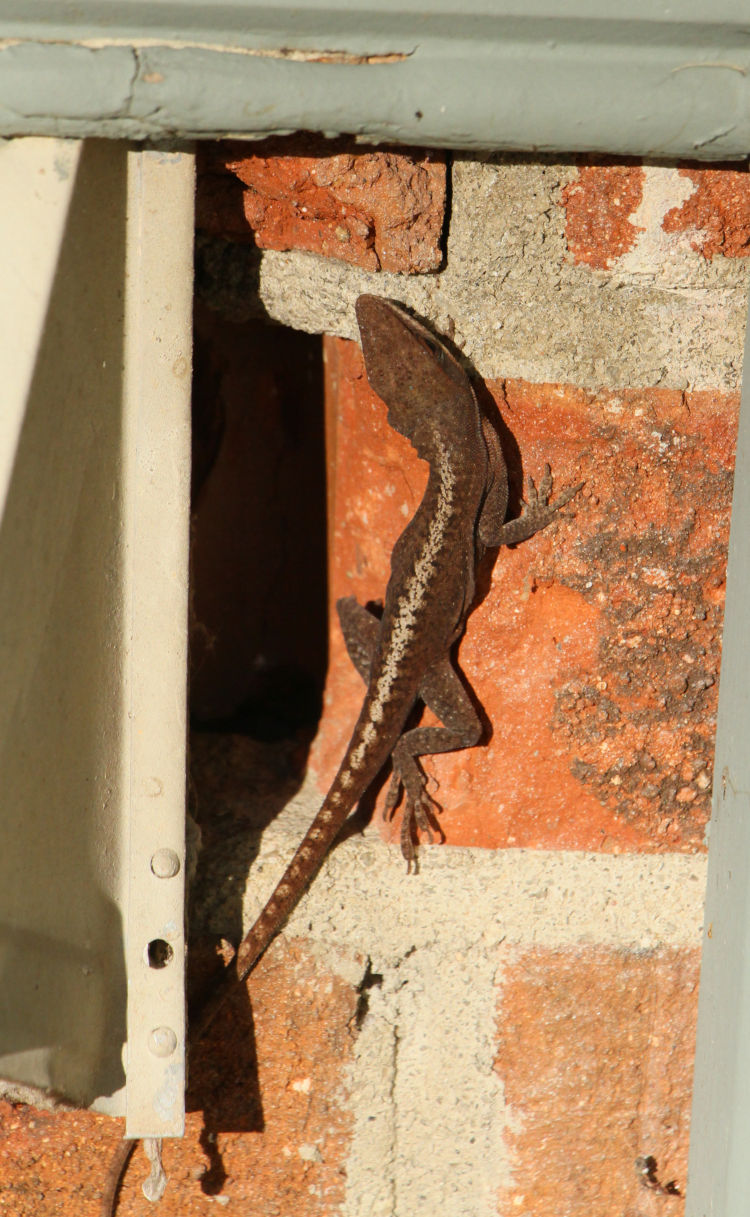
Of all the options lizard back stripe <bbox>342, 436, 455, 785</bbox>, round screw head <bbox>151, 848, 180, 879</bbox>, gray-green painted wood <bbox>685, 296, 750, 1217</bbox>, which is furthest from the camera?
lizard back stripe <bbox>342, 436, 455, 785</bbox>

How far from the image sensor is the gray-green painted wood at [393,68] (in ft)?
2.69

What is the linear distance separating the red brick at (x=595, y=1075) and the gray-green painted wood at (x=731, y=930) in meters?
0.11

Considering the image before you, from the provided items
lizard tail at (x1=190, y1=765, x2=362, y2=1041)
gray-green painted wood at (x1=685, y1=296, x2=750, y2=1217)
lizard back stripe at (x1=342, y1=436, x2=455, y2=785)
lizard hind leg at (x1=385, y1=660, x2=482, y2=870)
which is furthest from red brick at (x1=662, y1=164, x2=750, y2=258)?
lizard tail at (x1=190, y1=765, x2=362, y2=1041)

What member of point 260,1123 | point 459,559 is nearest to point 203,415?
point 459,559

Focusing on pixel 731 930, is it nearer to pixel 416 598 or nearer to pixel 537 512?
pixel 537 512

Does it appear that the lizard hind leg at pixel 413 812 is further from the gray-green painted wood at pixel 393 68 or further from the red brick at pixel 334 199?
the gray-green painted wood at pixel 393 68

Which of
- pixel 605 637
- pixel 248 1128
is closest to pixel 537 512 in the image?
pixel 605 637

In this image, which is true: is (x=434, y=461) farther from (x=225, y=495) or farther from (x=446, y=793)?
(x=446, y=793)

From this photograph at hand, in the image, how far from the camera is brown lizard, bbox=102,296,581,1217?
1.19 m

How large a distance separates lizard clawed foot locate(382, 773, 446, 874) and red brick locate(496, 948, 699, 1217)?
0.17m

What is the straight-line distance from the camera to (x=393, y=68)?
33.4 inches

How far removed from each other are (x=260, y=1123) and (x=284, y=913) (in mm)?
288

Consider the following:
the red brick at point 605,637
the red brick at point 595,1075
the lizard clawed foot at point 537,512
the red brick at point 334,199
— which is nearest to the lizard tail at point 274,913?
the red brick at point 605,637

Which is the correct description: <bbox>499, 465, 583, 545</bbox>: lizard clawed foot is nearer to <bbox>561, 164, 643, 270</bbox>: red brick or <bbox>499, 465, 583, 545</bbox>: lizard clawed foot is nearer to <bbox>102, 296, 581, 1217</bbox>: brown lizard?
<bbox>102, 296, 581, 1217</bbox>: brown lizard
